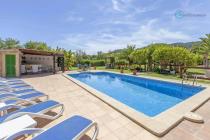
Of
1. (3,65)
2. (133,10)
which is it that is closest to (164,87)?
(133,10)

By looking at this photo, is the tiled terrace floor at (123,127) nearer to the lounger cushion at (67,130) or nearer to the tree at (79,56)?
the lounger cushion at (67,130)

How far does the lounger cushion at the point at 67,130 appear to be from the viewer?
2.42 metres

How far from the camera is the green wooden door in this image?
13633mm

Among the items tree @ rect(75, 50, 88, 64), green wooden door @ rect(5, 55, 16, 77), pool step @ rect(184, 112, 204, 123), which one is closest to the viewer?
pool step @ rect(184, 112, 204, 123)

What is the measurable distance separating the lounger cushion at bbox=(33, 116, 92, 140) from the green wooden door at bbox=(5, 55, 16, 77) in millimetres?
13564

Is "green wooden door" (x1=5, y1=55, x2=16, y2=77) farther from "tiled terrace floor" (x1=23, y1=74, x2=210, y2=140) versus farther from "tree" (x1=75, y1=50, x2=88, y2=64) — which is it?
"tree" (x1=75, y1=50, x2=88, y2=64)

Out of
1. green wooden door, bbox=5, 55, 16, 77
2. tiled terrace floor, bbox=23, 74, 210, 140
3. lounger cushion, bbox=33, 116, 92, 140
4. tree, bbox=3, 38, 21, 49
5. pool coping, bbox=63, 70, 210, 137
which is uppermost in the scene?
tree, bbox=3, 38, 21, 49

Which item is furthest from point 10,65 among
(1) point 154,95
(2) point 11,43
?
(2) point 11,43

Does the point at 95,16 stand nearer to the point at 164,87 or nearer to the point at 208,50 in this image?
the point at 164,87

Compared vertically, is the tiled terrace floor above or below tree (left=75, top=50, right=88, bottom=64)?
below

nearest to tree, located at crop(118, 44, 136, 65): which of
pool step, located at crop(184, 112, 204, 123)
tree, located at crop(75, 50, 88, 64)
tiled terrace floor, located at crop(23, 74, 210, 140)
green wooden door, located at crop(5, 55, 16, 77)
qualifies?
tree, located at crop(75, 50, 88, 64)

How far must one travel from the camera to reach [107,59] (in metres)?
29.4

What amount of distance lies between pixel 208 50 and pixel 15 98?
101 feet

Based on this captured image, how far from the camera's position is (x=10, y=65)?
13.7 meters
